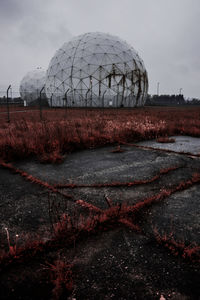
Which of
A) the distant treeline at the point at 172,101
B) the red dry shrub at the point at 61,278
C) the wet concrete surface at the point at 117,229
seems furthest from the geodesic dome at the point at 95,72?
the distant treeline at the point at 172,101

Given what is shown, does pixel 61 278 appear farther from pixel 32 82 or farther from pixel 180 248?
pixel 32 82

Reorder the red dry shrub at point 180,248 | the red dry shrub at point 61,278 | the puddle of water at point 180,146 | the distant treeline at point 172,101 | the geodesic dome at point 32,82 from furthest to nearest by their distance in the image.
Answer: the distant treeline at point 172,101, the geodesic dome at point 32,82, the puddle of water at point 180,146, the red dry shrub at point 180,248, the red dry shrub at point 61,278

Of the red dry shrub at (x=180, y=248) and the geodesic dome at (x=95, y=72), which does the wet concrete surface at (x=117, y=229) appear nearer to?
the red dry shrub at (x=180, y=248)

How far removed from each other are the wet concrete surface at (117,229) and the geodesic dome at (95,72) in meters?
21.5

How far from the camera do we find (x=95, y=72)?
24.4 m

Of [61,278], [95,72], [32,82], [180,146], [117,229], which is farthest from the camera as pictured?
[32,82]

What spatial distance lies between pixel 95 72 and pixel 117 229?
2522cm

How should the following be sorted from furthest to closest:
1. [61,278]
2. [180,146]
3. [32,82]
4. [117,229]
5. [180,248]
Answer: [32,82] < [180,146] < [117,229] < [180,248] < [61,278]

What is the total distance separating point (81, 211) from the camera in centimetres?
171

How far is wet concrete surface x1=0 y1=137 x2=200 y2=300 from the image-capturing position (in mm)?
1011

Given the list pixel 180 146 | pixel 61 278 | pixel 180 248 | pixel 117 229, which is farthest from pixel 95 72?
pixel 61 278

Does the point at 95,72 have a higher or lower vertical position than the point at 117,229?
higher

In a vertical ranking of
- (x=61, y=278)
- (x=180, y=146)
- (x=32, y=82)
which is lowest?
(x=61, y=278)

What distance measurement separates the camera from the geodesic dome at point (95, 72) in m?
24.5
